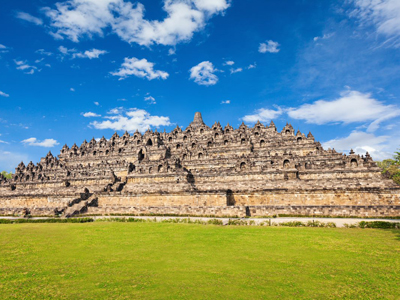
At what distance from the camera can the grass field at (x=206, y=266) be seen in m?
7.23

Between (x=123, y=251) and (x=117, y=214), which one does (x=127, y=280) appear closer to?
(x=123, y=251)

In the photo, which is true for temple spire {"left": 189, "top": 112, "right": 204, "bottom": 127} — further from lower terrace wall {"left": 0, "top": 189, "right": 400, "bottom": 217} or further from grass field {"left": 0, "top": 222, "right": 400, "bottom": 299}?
grass field {"left": 0, "top": 222, "right": 400, "bottom": 299}

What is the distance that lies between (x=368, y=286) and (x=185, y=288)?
5.49 m

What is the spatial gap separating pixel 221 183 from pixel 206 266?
27.6m

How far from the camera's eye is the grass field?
7230 millimetres

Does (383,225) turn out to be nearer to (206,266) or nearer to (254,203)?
(254,203)

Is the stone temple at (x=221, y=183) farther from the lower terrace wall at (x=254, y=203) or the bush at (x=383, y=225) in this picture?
the bush at (x=383, y=225)

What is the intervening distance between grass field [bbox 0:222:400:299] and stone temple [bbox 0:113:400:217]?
499 inches

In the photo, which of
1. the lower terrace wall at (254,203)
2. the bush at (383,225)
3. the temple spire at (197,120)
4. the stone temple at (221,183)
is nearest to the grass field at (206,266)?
the bush at (383,225)

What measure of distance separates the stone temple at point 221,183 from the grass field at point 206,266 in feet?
41.6

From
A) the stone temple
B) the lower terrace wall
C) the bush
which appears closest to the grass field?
the bush

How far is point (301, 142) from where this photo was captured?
49.2 m

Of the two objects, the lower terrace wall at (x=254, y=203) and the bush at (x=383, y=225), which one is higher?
the lower terrace wall at (x=254, y=203)

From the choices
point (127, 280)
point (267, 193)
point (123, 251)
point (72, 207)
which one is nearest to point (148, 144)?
point (72, 207)
